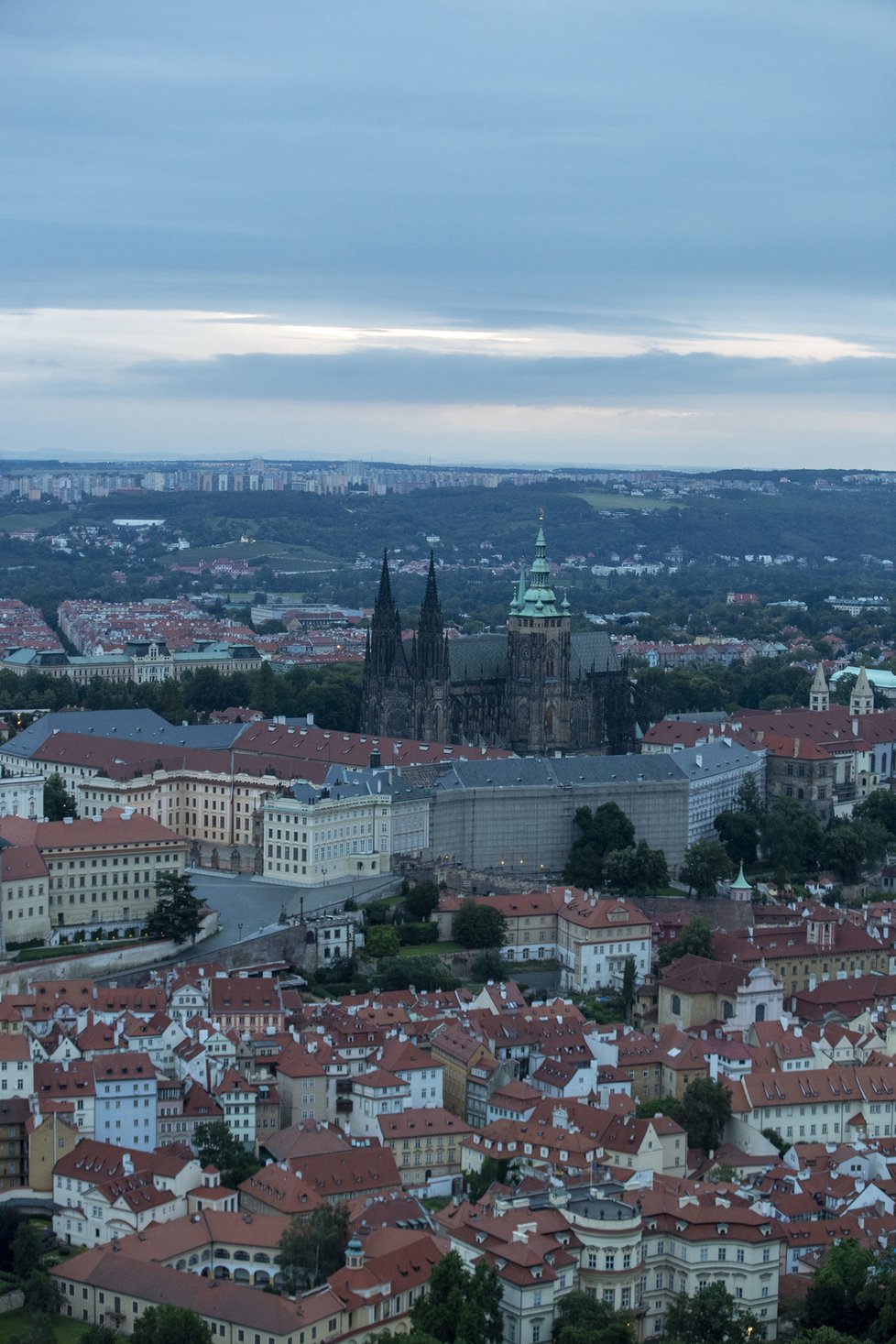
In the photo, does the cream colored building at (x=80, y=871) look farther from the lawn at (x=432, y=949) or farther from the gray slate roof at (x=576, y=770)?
the gray slate roof at (x=576, y=770)

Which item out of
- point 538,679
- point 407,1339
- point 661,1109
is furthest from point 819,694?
point 407,1339

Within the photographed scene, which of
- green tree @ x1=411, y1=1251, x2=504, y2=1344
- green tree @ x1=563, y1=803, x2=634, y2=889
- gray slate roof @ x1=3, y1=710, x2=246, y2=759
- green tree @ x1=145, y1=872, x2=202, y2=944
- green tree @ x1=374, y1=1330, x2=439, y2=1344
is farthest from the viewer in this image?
gray slate roof @ x1=3, y1=710, x2=246, y2=759

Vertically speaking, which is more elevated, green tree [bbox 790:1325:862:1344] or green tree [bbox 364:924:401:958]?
green tree [bbox 364:924:401:958]

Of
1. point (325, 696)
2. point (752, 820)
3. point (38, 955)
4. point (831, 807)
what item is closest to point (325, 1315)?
point (38, 955)

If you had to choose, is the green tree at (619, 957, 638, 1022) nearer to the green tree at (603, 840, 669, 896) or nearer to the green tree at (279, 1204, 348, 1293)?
the green tree at (603, 840, 669, 896)

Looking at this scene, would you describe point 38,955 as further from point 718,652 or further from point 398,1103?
point 718,652

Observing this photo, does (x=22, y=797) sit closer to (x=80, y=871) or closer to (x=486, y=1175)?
(x=80, y=871)

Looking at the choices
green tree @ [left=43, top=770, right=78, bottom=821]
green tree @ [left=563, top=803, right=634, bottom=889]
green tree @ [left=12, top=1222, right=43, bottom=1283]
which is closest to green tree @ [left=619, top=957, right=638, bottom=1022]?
green tree @ [left=563, top=803, right=634, bottom=889]
